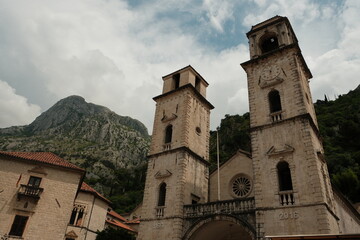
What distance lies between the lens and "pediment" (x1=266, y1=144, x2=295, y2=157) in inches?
656

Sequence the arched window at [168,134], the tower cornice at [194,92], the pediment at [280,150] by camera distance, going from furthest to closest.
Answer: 1. the tower cornice at [194,92]
2. the arched window at [168,134]
3. the pediment at [280,150]

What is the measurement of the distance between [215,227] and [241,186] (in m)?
5.03

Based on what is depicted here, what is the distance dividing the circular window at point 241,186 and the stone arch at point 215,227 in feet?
10.5

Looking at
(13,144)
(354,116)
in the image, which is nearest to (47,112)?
(13,144)

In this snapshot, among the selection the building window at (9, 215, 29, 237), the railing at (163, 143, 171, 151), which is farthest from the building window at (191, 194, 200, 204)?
the building window at (9, 215, 29, 237)

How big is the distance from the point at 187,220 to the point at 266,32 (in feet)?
52.9

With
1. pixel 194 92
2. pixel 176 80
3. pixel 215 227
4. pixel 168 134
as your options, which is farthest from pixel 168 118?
pixel 215 227

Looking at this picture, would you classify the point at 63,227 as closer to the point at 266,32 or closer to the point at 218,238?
the point at 218,238

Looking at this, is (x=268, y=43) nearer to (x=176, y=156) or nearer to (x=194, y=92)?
(x=194, y=92)

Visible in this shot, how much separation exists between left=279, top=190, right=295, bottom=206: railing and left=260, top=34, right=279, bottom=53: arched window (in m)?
12.8

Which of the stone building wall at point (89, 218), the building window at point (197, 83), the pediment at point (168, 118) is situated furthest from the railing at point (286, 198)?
the stone building wall at point (89, 218)

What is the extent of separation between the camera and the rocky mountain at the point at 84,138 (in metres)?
102

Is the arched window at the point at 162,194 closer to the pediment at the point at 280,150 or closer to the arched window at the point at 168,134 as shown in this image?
the arched window at the point at 168,134

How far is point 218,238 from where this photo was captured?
20.8m
